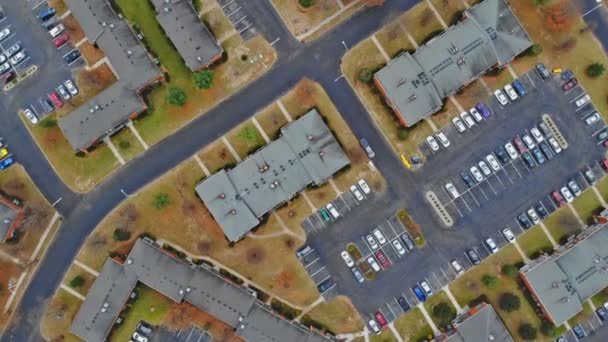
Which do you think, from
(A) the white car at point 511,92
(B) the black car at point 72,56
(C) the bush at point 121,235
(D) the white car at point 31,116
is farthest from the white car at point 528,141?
(D) the white car at point 31,116

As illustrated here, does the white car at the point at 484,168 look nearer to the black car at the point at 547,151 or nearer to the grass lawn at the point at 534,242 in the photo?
the black car at the point at 547,151

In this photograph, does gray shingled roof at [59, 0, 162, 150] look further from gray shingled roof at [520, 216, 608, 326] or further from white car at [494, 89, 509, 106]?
gray shingled roof at [520, 216, 608, 326]

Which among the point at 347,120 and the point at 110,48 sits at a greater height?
the point at 110,48

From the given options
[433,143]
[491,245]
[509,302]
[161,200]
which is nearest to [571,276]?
[509,302]

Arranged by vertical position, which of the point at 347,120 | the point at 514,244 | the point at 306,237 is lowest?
the point at 514,244

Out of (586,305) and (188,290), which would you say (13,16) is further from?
(586,305)

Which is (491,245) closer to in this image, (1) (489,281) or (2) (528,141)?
(1) (489,281)

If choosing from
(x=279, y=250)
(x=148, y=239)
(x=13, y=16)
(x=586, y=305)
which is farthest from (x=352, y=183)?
(x=13, y=16)

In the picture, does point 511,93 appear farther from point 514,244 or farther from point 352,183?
point 352,183
